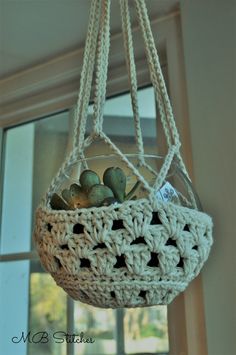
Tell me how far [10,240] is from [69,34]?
1.78 ft

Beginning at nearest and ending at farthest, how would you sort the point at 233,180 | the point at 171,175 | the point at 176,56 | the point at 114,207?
1. the point at 114,207
2. the point at 171,175
3. the point at 233,180
4. the point at 176,56

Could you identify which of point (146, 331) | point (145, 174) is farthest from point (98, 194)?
point (146, 331)

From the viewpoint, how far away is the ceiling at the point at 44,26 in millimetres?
758

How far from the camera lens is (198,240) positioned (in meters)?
0.37

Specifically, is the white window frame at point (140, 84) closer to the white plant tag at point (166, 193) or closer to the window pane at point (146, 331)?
the window pane at point (146, 331)

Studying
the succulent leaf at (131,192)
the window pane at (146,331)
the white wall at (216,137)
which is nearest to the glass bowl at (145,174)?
the succulent leaf at (131,192)

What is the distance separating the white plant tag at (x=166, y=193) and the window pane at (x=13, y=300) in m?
0.66

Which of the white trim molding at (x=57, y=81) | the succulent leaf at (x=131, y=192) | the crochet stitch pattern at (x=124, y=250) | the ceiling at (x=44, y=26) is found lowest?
the crochet stitch pattern at (x=124, y=250)

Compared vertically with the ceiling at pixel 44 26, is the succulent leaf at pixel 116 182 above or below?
below

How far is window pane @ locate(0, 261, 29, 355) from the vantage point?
93cm

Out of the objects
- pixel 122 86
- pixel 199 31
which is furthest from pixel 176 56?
pixel 122 86

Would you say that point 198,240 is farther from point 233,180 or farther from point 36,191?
point 36,191

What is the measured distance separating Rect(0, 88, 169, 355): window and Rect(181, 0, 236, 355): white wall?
177 millimetres

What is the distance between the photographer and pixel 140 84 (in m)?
0.83
